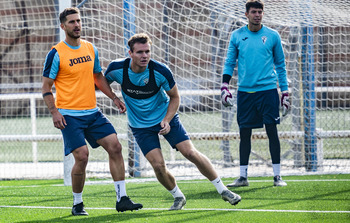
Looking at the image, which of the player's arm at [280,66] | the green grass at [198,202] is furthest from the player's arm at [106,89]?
the player's arm at [280,66]

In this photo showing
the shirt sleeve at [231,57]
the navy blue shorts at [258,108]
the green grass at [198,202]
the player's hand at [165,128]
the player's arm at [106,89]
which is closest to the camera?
the green grass at [198,202]

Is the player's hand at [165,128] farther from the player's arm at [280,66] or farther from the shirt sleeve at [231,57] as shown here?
the player's arm at [280,66]

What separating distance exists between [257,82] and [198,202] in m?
1.62

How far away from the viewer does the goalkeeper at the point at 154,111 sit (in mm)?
4852

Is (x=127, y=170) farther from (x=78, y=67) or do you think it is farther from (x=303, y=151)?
(x=78, y=67)

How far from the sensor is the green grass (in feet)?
15.0

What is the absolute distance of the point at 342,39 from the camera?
9.39 meters

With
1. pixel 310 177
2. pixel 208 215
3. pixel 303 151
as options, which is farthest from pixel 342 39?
pixel 208 215

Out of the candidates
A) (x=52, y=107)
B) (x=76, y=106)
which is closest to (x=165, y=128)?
(x=76, y=106)

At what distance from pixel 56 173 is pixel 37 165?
0.92 m

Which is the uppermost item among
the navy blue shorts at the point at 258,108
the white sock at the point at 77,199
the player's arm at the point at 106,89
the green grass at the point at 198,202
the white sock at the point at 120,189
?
the player's arm at the point at 106,89

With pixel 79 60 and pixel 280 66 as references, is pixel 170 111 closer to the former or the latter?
pixel 79 60

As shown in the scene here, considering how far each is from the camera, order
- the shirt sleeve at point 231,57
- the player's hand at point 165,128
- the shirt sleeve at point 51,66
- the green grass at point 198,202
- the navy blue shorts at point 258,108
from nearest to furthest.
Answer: the green grass at point 198,202 < the player's hand at point 165,128 < the shirt sleeve at point 51,66 < the navy blue shorts at point 258,108 < the shirt sleeve at point 231,57

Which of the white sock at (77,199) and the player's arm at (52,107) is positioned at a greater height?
the player's arm at (52,107)
